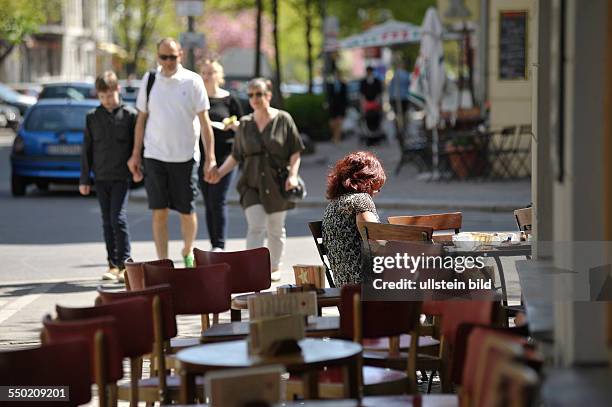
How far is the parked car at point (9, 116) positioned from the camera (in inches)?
1897

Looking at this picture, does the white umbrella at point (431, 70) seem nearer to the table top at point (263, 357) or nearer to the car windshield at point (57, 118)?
the car windshield at point (57, 118)

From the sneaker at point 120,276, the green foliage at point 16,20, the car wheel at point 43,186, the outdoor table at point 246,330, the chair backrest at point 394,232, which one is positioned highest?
the green foliage at point 16,20

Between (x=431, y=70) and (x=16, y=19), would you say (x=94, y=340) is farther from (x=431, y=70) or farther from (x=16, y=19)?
(x=16, y=19)

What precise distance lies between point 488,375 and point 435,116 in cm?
1832

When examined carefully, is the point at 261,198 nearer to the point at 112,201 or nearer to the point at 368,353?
the point at 112,201

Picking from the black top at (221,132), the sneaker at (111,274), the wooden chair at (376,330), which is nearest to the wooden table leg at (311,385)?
the wooden chair at (376,330)

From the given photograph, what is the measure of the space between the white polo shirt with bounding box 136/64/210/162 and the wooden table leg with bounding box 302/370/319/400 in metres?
6.55

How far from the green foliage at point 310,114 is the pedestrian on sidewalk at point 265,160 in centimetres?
2186

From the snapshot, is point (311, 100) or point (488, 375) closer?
point (488, 375)

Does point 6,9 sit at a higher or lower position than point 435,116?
higher

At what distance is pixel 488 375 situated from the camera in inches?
198

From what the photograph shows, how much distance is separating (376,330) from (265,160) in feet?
19.9

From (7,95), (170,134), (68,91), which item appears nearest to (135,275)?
(170,134)

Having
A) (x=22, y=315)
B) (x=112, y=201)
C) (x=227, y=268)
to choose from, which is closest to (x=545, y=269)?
(x=227, y=268)
